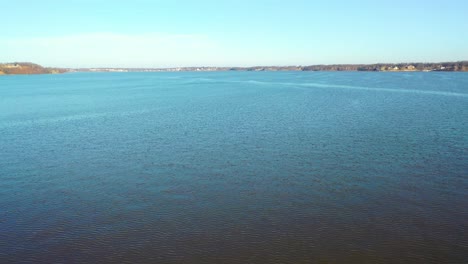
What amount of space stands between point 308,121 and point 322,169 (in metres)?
21.3

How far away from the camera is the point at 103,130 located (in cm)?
4400

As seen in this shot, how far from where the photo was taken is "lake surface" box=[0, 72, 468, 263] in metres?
17.0

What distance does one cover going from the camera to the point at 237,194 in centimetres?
2312

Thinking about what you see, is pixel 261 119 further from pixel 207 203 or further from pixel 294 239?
pixel 294 239

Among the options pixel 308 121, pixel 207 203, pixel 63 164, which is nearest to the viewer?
pixel 207 203

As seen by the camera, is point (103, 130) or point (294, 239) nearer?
point (294, 239)

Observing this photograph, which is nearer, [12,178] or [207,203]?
[207,203]

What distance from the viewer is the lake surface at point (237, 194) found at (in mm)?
16953

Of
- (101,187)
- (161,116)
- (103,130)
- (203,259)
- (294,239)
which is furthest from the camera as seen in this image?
(161,116)

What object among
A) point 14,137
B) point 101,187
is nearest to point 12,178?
point 101,187

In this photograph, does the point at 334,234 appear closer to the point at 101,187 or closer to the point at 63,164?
the point at 101,187

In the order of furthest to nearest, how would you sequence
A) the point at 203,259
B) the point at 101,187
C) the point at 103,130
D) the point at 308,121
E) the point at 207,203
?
1. the point at 308,121
2. the point at 103,130
3. the point at 101,187
4. the point at 207,203
5. the point at 203,259

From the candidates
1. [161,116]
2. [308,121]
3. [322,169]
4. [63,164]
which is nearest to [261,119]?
[308,121]

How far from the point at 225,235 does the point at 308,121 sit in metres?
32.1
